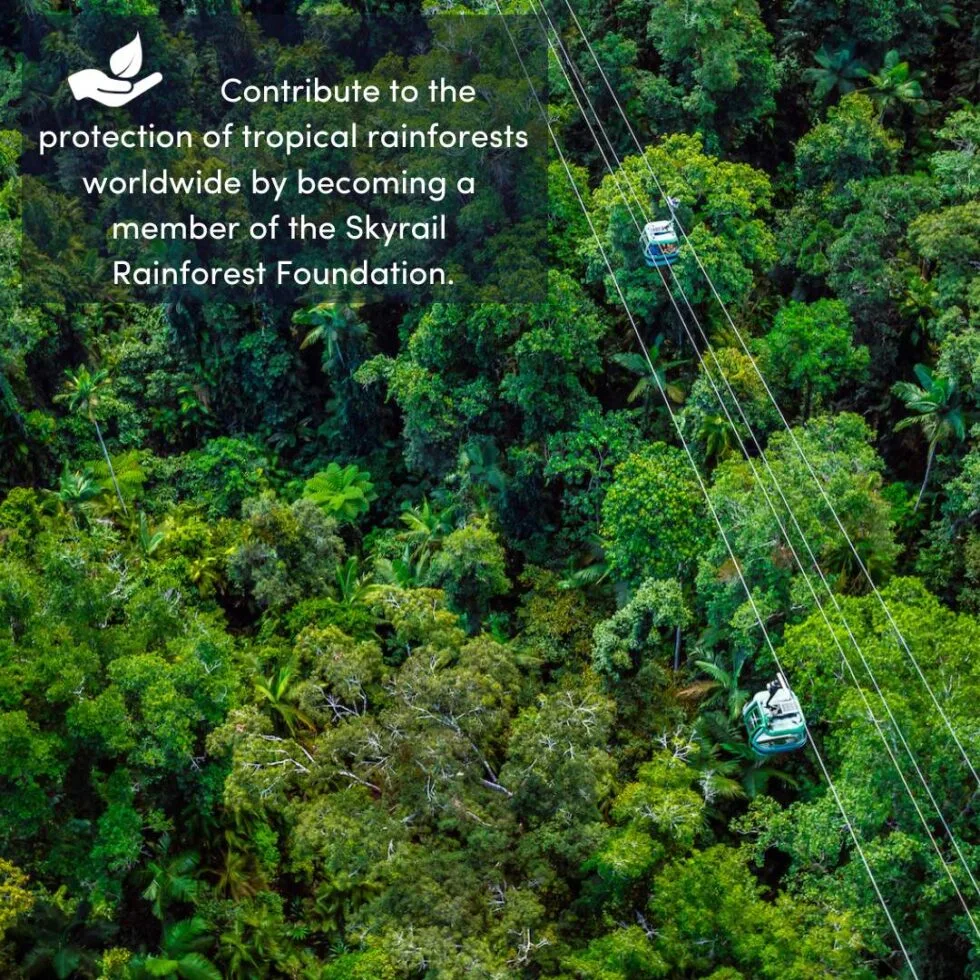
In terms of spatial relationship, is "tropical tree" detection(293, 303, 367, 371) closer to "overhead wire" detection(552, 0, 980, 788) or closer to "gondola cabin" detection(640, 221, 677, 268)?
"gondola cabin" detection(640, 221, 677, 268)

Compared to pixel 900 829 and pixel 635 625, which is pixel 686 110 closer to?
pixel 635 625

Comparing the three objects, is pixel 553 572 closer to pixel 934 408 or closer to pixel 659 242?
pixel 659 242

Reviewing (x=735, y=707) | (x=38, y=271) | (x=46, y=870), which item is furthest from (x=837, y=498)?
(x=38, y=271)

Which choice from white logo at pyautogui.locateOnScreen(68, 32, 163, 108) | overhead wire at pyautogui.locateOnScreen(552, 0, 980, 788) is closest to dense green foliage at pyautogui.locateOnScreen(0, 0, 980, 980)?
overhead wire at pyautogui.locateOnScreen(552, 0, 980, 788)

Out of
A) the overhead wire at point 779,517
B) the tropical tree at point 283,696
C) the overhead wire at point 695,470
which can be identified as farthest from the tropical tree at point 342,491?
the overhead wire at point 779,517

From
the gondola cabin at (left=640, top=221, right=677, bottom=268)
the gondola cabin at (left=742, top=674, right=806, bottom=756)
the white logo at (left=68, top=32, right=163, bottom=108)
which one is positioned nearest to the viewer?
the gondola cabin at (left=742, top=674, right=806, bottom=756)

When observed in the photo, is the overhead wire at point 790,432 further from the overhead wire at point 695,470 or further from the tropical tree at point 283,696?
the tropical tree at point 283,696

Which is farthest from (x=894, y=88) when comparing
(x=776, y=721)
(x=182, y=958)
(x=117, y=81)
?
(x=182, y=958)
